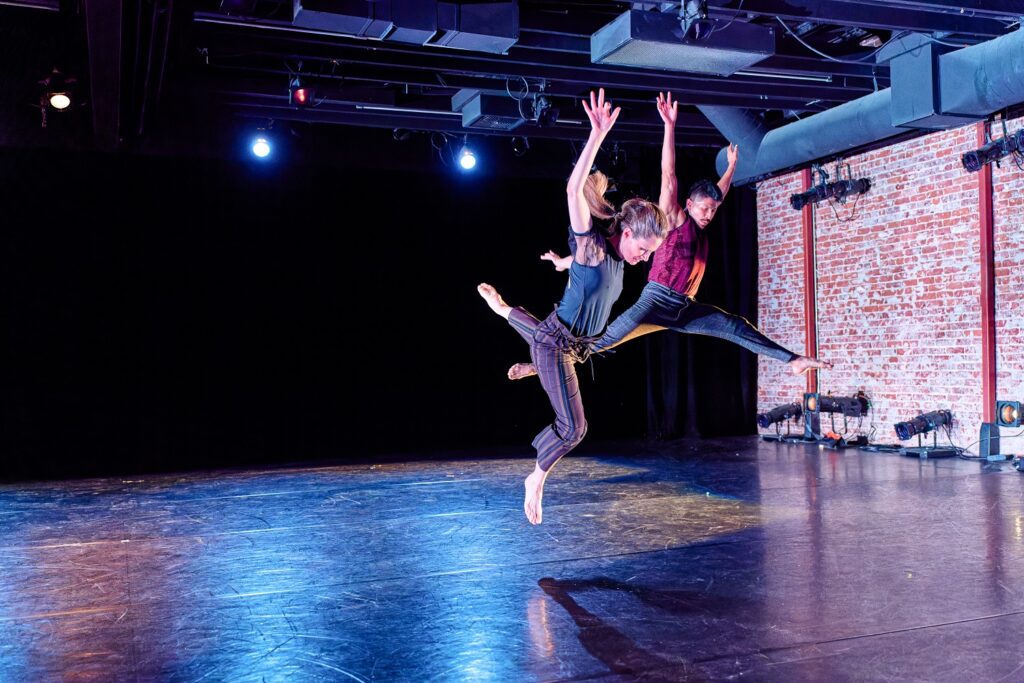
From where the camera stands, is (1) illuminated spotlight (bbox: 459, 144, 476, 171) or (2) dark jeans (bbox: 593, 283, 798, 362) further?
(1) illuminated spotlight (bbox: 459, 144, 476, 171)

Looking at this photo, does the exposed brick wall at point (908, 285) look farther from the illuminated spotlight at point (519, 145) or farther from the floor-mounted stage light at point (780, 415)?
the illuminated spotlight at point (519, 145)

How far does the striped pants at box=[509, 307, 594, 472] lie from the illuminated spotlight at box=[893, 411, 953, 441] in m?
4.70

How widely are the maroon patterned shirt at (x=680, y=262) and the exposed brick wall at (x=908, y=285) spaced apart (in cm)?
408

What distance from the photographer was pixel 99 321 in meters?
8.19

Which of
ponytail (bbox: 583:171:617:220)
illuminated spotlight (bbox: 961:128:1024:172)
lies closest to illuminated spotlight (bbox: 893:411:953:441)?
illuminated spotlight (bbox: 961:128:1024:172)

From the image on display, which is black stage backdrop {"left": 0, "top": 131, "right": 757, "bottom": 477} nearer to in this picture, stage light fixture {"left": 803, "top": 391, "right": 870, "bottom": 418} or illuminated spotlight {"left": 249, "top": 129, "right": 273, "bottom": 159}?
illuminated spotlight {"left": 249, "top": 129, "right": 273, "bottom": 159}

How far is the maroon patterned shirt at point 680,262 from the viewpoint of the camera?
4605 millimetres

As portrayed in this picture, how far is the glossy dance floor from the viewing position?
2.74m

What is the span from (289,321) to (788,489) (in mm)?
5051

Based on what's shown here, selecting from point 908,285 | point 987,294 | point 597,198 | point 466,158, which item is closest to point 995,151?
point 987,294

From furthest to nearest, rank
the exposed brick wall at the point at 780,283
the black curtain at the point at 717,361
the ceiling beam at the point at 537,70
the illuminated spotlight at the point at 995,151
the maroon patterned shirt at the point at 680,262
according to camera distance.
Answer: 1. the black curtain at the point at 717,361
2. the exposed brick wall at the point at 780,283
3. the illuminated spotlight at the point at 995,151
4. the ceiling beam at the point at 537,70
5. the maroon patterned shirt at the point at 680,262

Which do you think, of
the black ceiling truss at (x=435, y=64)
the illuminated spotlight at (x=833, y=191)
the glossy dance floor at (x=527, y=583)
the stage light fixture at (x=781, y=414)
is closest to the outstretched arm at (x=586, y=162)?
the glossy dance floor at (x=527, y=583)

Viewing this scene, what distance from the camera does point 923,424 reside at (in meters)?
7.85

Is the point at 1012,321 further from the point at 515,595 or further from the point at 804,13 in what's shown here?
the point at 515,595
